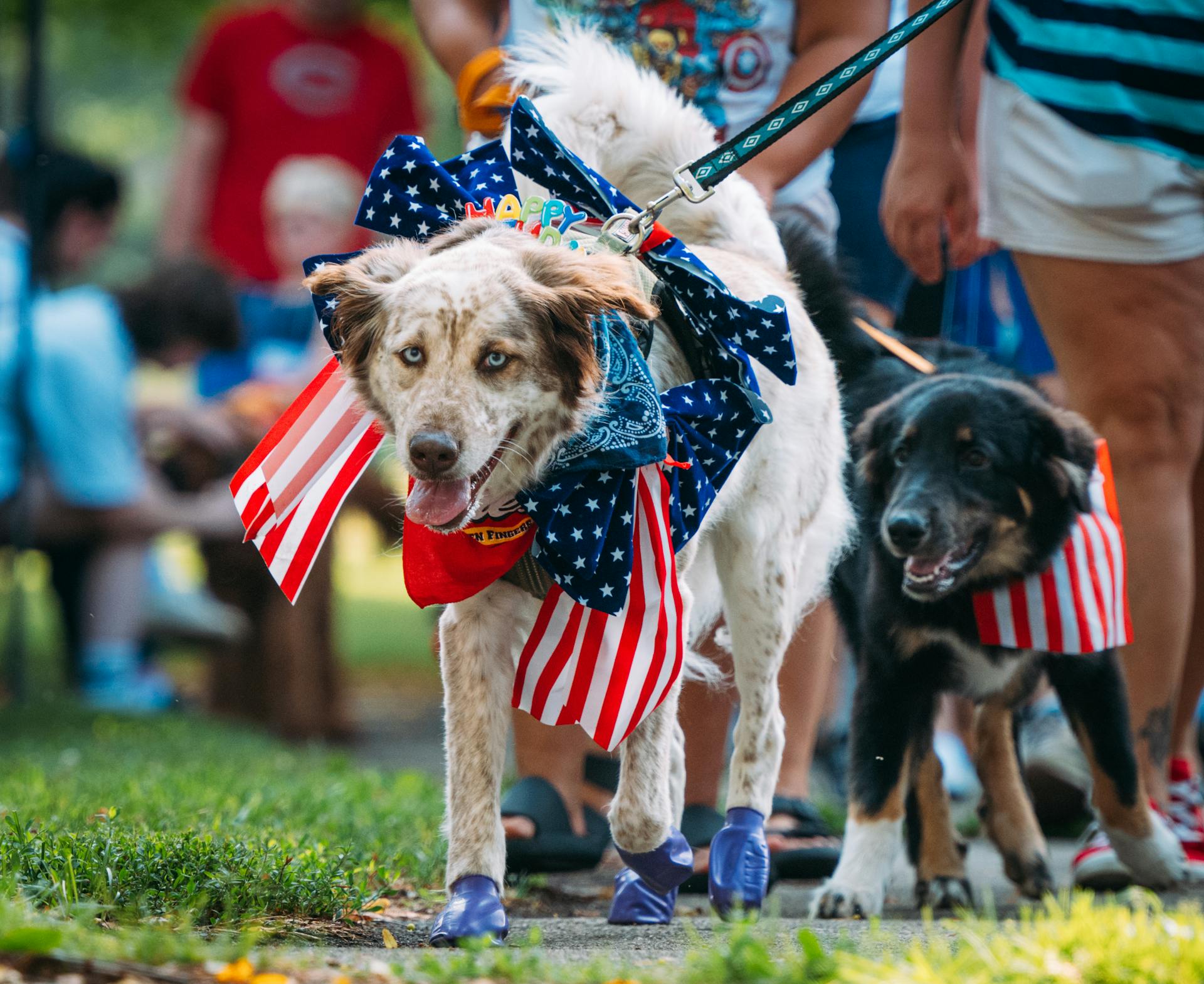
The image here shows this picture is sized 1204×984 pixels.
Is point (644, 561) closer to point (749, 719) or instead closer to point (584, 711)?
point (584, 711)

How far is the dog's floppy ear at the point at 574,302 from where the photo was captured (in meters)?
2.84

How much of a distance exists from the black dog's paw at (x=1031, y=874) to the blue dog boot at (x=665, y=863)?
125 cm

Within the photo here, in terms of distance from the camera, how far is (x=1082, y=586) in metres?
A: 3.81

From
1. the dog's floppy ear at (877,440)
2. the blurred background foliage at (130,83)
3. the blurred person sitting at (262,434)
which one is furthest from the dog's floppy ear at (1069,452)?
the blurred background foliage at (130,83)

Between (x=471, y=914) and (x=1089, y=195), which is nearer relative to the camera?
(x=471, y=914)

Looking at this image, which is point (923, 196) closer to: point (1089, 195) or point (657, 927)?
point (1089, 195)

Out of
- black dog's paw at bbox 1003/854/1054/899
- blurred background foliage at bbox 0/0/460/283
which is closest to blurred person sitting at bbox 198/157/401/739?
blurred background foliage at bbox 0/0/460/283

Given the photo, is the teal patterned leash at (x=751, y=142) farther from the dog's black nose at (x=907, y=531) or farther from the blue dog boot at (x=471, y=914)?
the blue dog boot at (x=471, y=914)

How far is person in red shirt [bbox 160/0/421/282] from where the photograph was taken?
9.75 metres

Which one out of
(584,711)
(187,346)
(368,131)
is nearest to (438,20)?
(584,711)

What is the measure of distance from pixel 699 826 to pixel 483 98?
77.0 inches

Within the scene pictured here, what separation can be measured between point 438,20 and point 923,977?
3181mm

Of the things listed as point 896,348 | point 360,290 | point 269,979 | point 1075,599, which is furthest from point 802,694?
point 269,979

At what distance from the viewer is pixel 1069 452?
3.84 m
